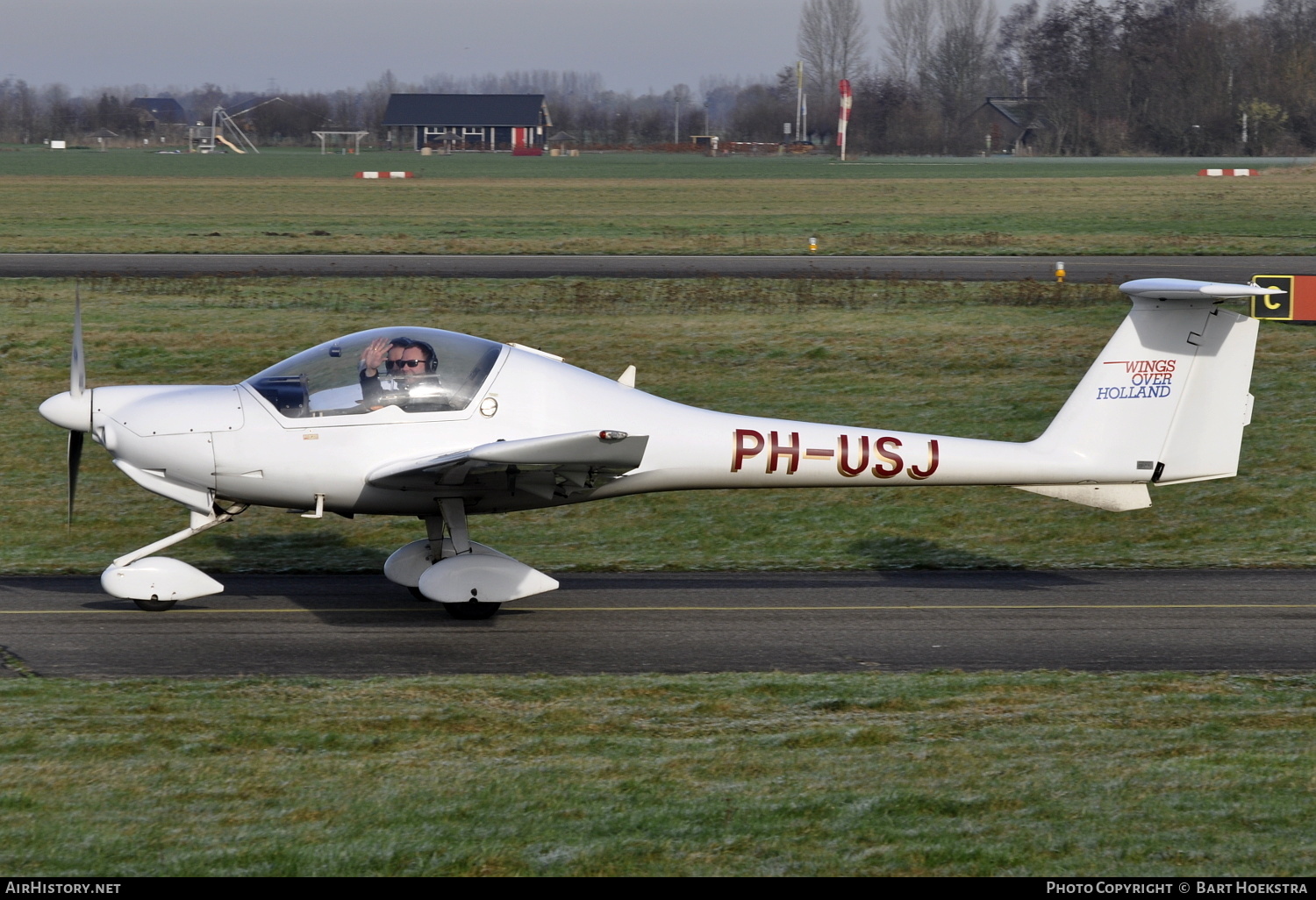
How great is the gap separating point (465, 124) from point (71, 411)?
579 feet

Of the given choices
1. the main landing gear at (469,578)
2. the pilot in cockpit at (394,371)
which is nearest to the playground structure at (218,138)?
the pilot in cockpit at (394,371)

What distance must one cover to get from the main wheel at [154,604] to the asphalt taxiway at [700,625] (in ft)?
0.38

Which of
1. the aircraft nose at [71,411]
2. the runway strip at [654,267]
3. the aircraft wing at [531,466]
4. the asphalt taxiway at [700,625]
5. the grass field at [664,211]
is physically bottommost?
the asphalt taxiway at [700,625]

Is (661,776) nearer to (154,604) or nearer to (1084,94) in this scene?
(154,604)

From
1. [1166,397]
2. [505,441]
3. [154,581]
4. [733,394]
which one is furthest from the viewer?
[733,394]

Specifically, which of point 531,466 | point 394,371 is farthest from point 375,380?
point 531,466

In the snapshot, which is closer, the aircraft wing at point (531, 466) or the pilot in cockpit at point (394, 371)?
the aircraft wing at point (531, 466)

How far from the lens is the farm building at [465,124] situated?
179500 mm

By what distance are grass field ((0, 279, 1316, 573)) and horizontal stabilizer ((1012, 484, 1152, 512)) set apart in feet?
6.99

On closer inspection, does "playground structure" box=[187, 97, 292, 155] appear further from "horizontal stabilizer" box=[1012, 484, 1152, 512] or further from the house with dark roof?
"horizontal stabilizer" box=[1012, 484, 1152, 512]

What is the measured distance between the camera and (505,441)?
1073cm

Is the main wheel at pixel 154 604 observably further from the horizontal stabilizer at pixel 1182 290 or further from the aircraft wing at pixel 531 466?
the horizontal stabilizer at pixel 1182 290

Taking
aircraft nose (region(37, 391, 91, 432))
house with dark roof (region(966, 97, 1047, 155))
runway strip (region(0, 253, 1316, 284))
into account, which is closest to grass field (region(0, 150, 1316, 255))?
runway strip (region(0, 253, 1316, 284))

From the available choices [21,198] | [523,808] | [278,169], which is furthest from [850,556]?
[278,169]
